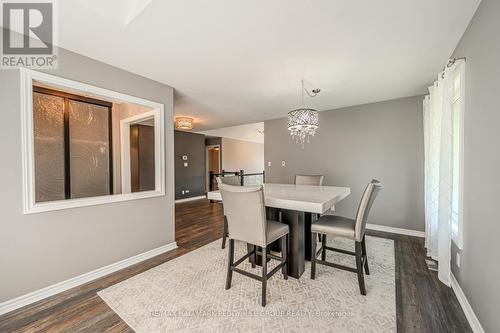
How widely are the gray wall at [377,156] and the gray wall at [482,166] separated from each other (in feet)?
6.35

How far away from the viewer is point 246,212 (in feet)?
6.05

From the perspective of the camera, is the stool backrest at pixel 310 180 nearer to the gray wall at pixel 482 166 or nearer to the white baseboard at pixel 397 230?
the white baseboard at pixel 397 230

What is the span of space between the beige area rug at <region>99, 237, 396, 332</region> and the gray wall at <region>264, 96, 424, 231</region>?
5.31 ft

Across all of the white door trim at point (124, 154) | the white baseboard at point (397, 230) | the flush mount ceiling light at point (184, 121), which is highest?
the flush mount ceiling light at point (184, 121)

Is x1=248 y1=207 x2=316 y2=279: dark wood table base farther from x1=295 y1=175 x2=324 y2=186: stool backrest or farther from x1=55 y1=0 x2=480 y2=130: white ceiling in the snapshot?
Result: x1=55 y1=0 x2=480 y2=130: white ceiling

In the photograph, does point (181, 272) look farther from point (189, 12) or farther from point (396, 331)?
point (189, 12)

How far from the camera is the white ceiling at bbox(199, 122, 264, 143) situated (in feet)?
24.2

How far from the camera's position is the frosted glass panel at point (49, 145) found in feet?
8.93

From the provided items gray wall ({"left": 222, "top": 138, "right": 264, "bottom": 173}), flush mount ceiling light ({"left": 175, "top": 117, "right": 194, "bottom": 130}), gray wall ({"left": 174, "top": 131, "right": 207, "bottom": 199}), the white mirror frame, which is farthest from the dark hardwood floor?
gray wall ({"left": 222, "top": 138, "right": 264, "bottom": 173})

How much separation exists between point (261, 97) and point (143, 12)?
2.21 m

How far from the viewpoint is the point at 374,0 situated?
143 centimetres

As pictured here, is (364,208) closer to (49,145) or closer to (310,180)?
(310,180)

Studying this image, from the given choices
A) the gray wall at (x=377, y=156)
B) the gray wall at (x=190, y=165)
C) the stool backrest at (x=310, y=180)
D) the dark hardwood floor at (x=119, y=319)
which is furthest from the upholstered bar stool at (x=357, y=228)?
the gray wall at (x=190, y=165)

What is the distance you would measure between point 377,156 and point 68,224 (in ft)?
15.1
